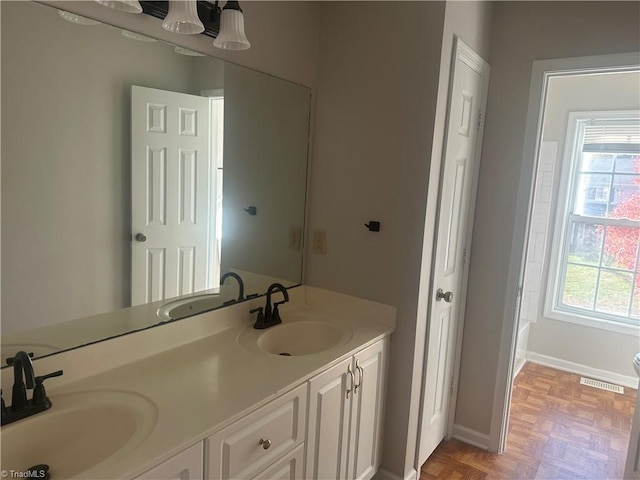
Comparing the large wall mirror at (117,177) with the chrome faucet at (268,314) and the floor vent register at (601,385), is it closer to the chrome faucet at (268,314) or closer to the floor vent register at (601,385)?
the chrome faucet at (268,314)

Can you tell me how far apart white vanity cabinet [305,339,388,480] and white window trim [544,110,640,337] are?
2411 millimetres

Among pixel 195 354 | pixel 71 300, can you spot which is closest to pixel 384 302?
pixel 195 354

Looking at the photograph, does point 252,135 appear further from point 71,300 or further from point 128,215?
point 71,300

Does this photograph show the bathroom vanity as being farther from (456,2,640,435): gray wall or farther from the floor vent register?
the floor vent register

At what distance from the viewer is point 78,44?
128 centimetres

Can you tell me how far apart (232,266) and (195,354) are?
49cm

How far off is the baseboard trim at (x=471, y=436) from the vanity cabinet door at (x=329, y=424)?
41.6 inches

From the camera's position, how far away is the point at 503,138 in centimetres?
229

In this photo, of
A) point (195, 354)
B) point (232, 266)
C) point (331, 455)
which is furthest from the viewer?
point (232, 266)

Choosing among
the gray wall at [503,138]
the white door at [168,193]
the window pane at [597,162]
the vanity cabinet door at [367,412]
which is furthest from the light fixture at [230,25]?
the window pane at [597,162]

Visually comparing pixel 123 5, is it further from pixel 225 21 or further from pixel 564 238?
pixel 564 238

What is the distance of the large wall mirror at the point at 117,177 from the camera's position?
1.20m

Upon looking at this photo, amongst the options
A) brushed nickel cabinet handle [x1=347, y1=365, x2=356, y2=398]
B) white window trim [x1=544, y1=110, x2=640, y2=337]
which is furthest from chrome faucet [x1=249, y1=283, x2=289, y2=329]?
white window trim [x1=544, y1=110, x2=640, y2=337]

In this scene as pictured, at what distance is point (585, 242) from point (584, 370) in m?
1.08
